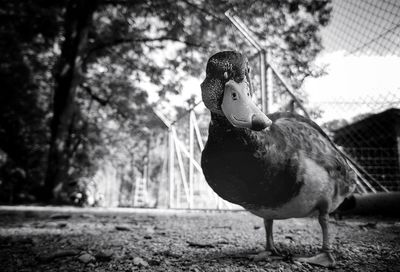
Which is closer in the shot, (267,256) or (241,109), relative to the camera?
(241,109)

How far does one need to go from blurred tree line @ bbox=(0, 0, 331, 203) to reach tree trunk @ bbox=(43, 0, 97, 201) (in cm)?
3

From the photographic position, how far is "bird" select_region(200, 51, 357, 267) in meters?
1.50

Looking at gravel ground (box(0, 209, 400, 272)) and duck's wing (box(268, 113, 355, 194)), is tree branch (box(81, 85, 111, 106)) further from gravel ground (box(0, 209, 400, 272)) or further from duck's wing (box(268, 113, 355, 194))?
duck's wing (box(268, 113, 355, 194))

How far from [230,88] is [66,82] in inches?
324

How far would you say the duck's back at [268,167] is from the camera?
5.17ft

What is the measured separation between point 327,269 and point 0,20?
10293mm

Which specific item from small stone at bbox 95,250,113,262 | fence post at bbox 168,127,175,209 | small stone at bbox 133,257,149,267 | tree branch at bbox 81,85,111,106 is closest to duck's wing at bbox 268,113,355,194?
small stone at bbox 133,257,149,267

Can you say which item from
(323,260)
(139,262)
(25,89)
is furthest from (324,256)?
(25,89)

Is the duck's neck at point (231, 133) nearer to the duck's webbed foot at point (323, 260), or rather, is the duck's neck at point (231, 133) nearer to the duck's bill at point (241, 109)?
the duck's bill at point (241, 109)

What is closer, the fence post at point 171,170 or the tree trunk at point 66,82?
the fence post at point 171,170

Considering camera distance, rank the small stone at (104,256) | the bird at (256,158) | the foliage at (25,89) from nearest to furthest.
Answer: the bird at (256,158), the small stone at (104,256), the foliage at (25,89)

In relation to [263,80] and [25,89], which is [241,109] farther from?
[25,89]

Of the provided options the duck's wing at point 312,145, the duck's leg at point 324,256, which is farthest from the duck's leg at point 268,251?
the duck's wing at point 312,145

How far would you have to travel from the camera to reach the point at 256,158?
157 centimetres
